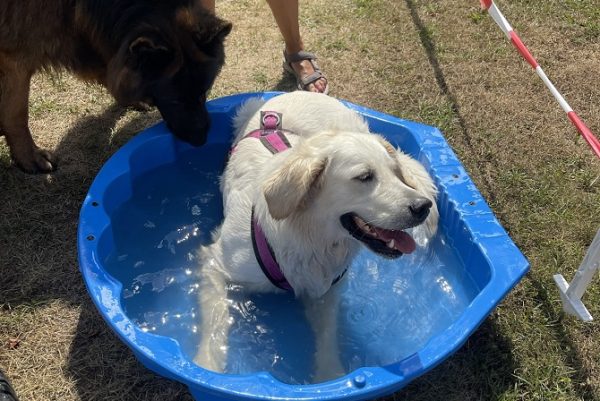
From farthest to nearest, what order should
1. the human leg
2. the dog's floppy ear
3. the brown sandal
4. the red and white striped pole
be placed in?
the brown sandal, the human leg, the red and white striped pole, the dog's floppy ear

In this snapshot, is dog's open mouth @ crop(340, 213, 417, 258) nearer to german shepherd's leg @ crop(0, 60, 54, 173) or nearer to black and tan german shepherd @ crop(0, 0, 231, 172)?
black and tan german shepherd @ crop(0, 0, 231, 172)

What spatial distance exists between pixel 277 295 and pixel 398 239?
0.92 metres

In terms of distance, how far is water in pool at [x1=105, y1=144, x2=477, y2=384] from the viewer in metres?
3.13

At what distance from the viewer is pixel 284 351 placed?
315cm

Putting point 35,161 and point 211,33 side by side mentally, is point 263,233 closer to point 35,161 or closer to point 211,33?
point 211,33

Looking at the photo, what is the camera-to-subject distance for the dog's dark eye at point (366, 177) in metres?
2.52

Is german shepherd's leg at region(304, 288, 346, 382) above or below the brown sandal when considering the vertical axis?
below

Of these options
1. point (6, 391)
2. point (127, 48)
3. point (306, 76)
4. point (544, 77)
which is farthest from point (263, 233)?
point (306, 76)

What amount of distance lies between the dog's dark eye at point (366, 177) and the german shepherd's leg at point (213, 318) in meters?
1.07

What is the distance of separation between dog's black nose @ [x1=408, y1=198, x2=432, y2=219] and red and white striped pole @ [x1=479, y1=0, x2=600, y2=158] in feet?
2.88

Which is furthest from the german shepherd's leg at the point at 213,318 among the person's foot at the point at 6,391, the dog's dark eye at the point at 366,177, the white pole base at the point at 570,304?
the white pole base at the point at 570,304

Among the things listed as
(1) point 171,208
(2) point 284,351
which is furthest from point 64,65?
(2) point 284,351

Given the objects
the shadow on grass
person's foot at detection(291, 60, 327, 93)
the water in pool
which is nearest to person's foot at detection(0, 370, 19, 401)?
the shadow on grass

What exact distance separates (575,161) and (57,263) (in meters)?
3.41
